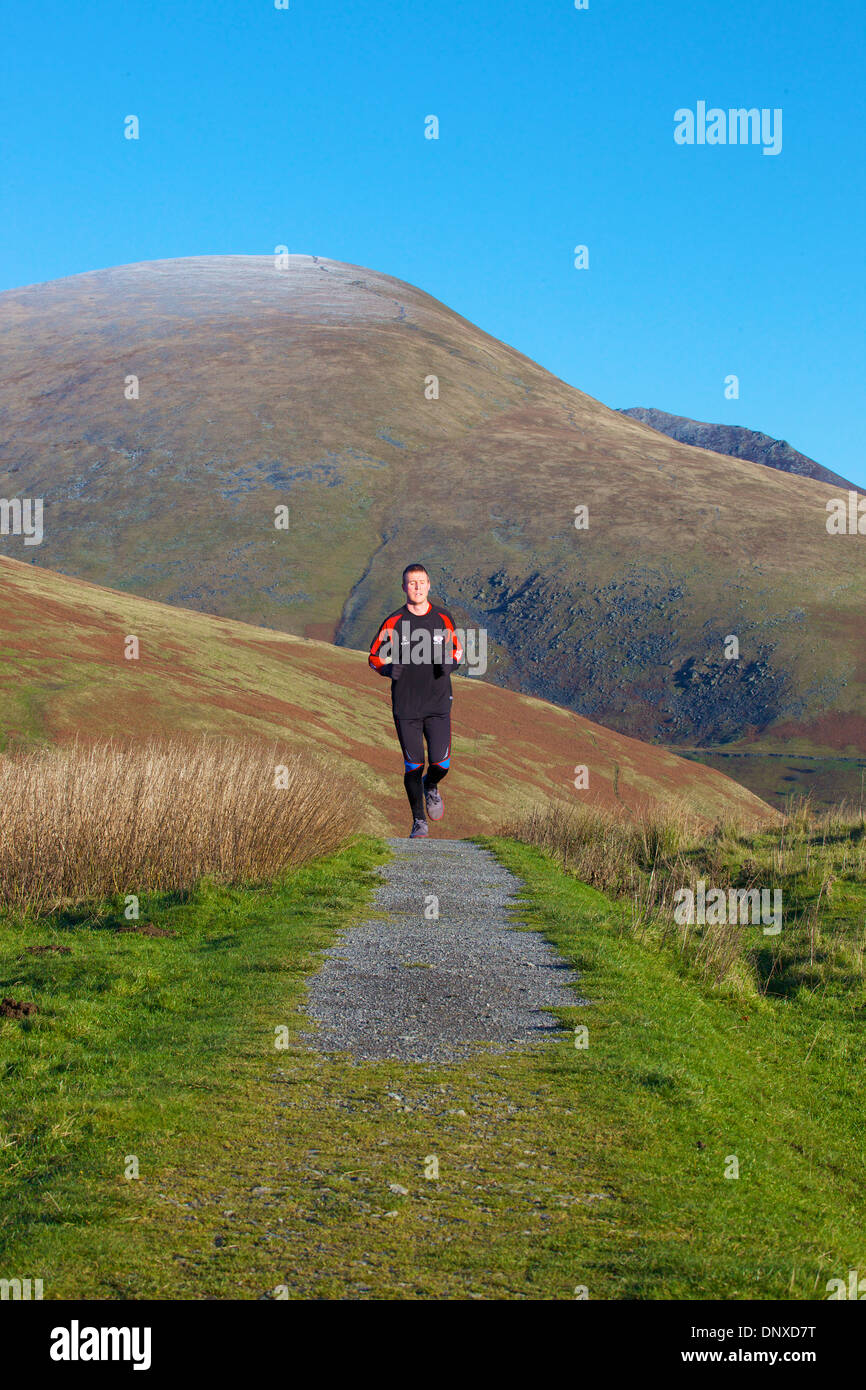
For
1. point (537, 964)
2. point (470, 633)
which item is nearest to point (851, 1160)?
point (537, 964)

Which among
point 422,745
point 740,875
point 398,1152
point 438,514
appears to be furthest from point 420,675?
point 438,514

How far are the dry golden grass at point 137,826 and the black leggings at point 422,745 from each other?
2681 mm

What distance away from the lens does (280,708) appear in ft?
126

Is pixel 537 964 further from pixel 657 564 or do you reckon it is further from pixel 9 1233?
pixel 657 564

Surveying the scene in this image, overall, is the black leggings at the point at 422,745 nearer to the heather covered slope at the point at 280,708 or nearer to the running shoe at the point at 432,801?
the running shoe at the point at 432,801

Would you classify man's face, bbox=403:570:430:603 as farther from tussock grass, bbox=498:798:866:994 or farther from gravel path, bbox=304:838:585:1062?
tussock grass, bbox=498:798:866:994

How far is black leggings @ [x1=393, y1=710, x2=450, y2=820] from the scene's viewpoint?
1279 centimetres

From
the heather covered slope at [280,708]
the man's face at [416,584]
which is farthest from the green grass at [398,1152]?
the heather covered slope at [280,708]

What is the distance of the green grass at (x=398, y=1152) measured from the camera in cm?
464

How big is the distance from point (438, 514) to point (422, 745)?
120 metres

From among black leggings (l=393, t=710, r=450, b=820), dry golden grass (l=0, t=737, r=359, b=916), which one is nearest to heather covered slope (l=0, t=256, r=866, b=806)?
dry golden grass (l=0, t=737, r=359, b=916)

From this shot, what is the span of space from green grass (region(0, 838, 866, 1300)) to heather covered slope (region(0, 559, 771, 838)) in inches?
564

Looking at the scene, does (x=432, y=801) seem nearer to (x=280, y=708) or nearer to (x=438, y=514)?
(x=280, y=708)

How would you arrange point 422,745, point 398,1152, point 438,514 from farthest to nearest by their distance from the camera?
point 438,514 → point 422,745 → point 398,1152
